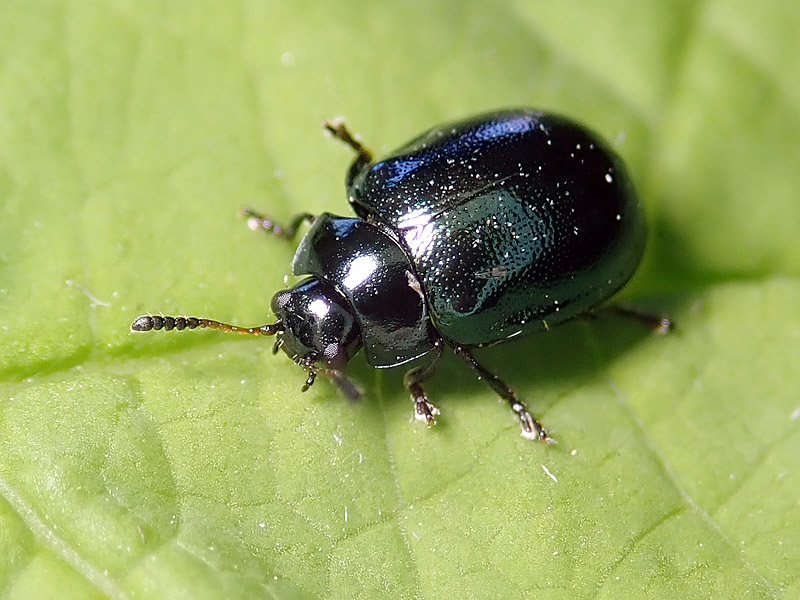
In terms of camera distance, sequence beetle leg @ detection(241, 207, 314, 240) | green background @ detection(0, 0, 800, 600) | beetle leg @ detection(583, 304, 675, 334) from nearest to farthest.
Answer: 1. green background @ detection(0, 0, 800, 600)
2. beetle leg @ detection(241, 207, 314, 240)
3. beetle leg @ detection(583, 304, 675, 334)

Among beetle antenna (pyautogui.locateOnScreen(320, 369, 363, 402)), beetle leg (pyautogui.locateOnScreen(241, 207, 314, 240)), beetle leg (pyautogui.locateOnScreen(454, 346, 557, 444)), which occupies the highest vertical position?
beetle leg (pyautogui.locateOnScreen(241, 207, 314, 240))

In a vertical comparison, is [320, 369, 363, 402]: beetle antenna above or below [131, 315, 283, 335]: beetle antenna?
below

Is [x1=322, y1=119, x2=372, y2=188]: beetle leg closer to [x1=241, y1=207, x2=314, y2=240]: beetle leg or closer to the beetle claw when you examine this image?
[x1=241, y1=207, x2=314, y2=240]: beetle leg

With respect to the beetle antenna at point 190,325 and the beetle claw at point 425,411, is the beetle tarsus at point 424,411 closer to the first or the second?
the beetle claw at point 425,411

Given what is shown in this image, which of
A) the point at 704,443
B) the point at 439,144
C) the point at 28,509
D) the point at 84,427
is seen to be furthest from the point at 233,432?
the point at 704,443

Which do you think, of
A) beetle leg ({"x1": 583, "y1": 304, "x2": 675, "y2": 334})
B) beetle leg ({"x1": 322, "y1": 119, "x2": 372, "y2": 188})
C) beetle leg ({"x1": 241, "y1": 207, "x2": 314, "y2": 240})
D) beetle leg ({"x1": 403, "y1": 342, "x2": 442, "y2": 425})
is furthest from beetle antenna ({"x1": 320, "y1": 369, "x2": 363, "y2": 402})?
beetle leg ({"x1": 583, "y1": 304, "x2": 675, "y2": 334})

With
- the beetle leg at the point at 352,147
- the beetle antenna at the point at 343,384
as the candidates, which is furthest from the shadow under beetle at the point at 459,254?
the beetle leg at the point at 352,147

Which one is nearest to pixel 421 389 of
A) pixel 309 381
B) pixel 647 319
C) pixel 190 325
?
pixel 309 381
